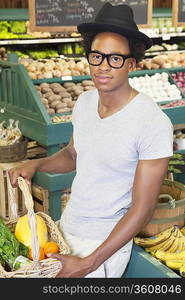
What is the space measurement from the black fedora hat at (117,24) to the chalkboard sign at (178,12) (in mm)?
4071

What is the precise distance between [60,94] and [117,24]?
2579 mm

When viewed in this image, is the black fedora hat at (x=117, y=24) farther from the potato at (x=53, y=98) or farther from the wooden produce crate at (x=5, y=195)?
the potato at (x=53, y=98)

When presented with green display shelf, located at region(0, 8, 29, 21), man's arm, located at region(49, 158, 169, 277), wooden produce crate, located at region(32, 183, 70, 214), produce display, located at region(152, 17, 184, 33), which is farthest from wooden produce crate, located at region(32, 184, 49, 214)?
produce display, located at region(152, 17, 184, 33)

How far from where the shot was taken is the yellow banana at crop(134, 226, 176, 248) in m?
2.15

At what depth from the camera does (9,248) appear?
1.81 meters

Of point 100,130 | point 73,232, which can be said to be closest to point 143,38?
point 100,130

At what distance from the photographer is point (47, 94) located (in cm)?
410

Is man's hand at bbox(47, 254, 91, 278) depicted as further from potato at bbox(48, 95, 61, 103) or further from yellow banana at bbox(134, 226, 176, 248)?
potato at bbox(48, 95, 61, 103)

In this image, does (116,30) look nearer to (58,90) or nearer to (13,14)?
(58,90)

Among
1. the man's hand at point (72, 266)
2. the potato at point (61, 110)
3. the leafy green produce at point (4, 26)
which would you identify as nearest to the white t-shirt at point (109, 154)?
the man's hand at point (72, 266)

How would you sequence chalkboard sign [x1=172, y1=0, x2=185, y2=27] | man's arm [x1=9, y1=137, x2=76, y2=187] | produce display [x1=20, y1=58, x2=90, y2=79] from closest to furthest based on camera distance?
man's arm [x1=9, y1=137, x2=76, y2=187] → produce display [x1=20, y1=58, x2=90, y2=79] → chalkboard sign [x1=172, y1=0, x2=185, y2=27]

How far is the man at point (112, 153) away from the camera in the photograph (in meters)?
1.70

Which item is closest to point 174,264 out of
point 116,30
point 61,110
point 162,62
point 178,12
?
point 116,30

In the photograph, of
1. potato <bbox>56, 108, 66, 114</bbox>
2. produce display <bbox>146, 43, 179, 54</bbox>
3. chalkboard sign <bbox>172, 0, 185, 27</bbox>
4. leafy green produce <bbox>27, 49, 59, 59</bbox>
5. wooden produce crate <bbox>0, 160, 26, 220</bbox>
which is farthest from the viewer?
produce display <bbox>146, 43, 179, 54</bbox>
